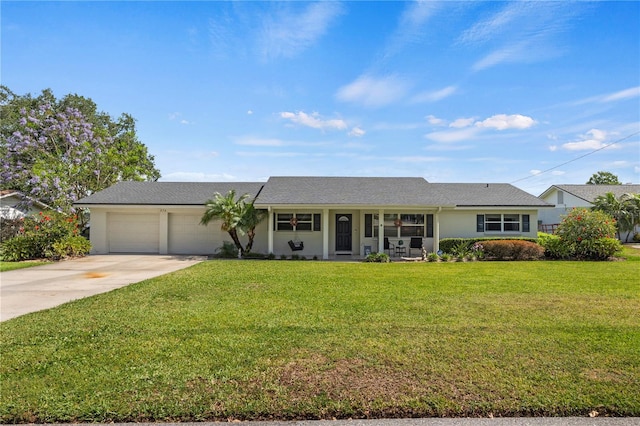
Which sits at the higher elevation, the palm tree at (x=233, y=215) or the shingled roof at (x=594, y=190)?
the shingled roof at (x=594, y=190)

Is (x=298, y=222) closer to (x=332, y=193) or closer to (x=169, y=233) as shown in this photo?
(x=332, y=193)

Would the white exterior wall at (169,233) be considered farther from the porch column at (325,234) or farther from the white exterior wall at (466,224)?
the white exterior wall at (466,224)

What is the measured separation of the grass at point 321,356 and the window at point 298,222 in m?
10.1

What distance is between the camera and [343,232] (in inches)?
749

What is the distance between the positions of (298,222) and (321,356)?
14160mm

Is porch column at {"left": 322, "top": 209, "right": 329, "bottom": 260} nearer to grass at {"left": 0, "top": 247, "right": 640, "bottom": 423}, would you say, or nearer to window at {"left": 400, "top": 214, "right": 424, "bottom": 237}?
window at {"left": 400, "top": 214, "right": 424, "bottom": 237}

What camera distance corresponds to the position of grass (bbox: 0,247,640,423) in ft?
11.4

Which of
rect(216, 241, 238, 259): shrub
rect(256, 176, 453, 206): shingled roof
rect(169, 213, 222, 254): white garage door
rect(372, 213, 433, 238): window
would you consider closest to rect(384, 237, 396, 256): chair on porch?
rect(372, 213, 433, 238): window

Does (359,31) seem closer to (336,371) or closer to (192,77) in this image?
(192,77)

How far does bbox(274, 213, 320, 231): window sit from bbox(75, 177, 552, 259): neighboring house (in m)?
0.05

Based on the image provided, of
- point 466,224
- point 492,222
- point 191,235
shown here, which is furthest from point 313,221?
point 492,222

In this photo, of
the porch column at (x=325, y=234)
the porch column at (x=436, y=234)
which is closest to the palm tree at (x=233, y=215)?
the porch column at (x=325, y=234)

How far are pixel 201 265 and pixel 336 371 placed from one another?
35.0 feet

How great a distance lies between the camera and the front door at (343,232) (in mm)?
18969
